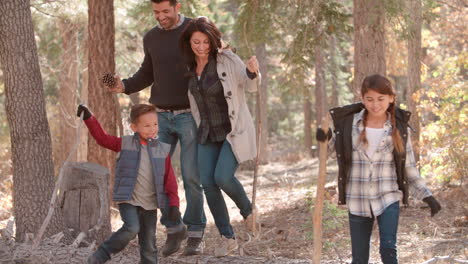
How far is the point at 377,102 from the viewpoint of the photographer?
13.9 feet

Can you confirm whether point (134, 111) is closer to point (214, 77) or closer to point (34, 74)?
point (214, 77)

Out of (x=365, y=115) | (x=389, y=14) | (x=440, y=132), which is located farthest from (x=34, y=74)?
(x=440, y=132)

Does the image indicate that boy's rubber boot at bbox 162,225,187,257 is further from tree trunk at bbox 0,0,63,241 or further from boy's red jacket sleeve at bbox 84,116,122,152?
tree trunk at bbox 0,0,63,241

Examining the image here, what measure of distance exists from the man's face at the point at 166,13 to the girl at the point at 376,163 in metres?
1.90

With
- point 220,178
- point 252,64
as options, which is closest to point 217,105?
point 252,64

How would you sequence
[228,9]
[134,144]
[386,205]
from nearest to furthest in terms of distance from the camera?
[386,205], [134,144], [228,9]

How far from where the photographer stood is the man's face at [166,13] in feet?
17.8

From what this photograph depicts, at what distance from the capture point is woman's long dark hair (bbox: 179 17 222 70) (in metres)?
5.18

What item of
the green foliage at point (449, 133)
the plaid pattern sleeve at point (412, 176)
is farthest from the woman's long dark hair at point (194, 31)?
the green foliage at point (449, 133)

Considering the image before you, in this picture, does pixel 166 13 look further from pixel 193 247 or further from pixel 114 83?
pixel 193 247

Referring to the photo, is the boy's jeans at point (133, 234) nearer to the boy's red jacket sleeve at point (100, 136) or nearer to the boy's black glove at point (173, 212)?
the boy's black glove at point (173, 212)

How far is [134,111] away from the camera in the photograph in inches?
187

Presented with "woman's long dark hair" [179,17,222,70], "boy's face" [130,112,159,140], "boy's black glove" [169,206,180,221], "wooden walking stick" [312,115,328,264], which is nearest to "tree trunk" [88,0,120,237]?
"woman's long dark hair" [179,17,222,70]

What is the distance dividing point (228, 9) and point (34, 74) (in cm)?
2254
